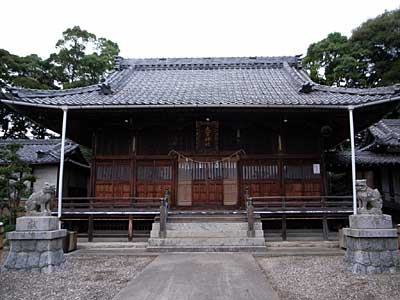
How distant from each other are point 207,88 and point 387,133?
11.5m

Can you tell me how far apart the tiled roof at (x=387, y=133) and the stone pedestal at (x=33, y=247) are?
16.6 metres

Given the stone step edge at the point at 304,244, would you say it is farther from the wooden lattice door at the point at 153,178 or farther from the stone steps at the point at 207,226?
the wooden lattice door at the point at 153,178

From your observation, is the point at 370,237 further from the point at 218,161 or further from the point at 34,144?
the point at 34,144

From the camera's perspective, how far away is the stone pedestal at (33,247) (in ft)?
25.5

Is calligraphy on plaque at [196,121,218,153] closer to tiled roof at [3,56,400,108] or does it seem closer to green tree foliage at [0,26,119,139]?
tiled roof at [3,56,400,108]

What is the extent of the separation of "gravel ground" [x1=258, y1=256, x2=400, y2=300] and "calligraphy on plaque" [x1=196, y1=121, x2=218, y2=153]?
5.98 metres

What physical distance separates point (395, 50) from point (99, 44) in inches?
1298

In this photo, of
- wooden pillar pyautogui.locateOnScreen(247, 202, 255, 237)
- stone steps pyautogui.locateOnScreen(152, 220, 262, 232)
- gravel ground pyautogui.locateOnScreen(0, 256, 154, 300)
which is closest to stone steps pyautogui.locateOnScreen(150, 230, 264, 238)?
stone steps pyautogui.locateOnScreen(152, 220, 262, 232)

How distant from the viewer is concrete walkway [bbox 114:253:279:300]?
5504mm

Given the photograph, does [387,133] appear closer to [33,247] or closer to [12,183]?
[33,247]

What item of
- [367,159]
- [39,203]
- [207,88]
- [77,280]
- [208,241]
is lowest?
[77,280]

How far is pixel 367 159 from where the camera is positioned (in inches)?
703

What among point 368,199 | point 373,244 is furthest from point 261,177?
point 373,244

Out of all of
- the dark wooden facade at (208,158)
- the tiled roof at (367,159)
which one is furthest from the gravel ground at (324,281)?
the tiled roof at (367,159)
